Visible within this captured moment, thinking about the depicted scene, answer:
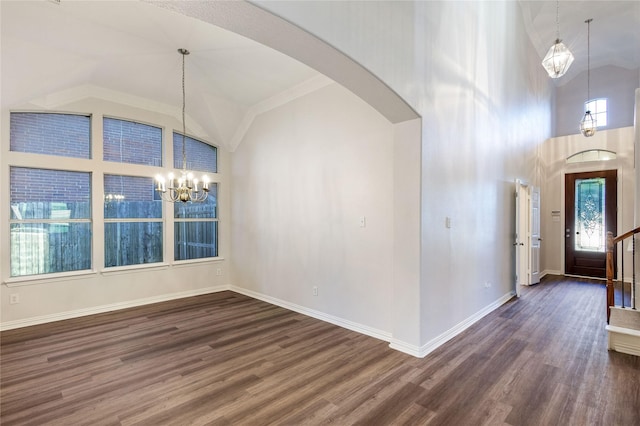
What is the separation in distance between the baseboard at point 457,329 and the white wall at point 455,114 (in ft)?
0.15

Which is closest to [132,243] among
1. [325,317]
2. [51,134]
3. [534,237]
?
[51,134]

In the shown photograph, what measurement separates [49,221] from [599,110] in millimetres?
11851

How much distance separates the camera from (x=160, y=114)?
5457mm

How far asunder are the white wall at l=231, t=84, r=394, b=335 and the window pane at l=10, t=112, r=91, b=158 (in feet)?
8.06

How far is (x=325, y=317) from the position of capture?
4.37m

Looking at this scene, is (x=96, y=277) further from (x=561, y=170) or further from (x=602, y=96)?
(x=602, y=96)

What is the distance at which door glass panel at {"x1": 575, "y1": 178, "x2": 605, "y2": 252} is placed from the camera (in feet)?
23.1

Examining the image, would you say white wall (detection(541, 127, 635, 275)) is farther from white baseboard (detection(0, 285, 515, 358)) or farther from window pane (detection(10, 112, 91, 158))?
window pane (detection(10, 112, 91, 158))

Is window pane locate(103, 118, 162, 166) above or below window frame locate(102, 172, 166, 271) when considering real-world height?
above

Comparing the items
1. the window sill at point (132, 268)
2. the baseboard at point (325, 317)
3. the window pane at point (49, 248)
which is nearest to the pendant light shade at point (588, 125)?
the baseboard at point (325, 317)

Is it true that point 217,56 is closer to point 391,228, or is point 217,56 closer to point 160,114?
point 160,114

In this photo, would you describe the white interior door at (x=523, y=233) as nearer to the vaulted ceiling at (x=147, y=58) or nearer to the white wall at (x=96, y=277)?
the vaulted ceiling at (x=147, y=58)

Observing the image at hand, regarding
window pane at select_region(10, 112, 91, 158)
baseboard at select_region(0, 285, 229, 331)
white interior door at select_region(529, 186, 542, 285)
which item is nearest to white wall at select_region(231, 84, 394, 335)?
baseboard at select_region(0, 285, 229, 331)

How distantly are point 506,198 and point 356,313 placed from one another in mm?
3462
